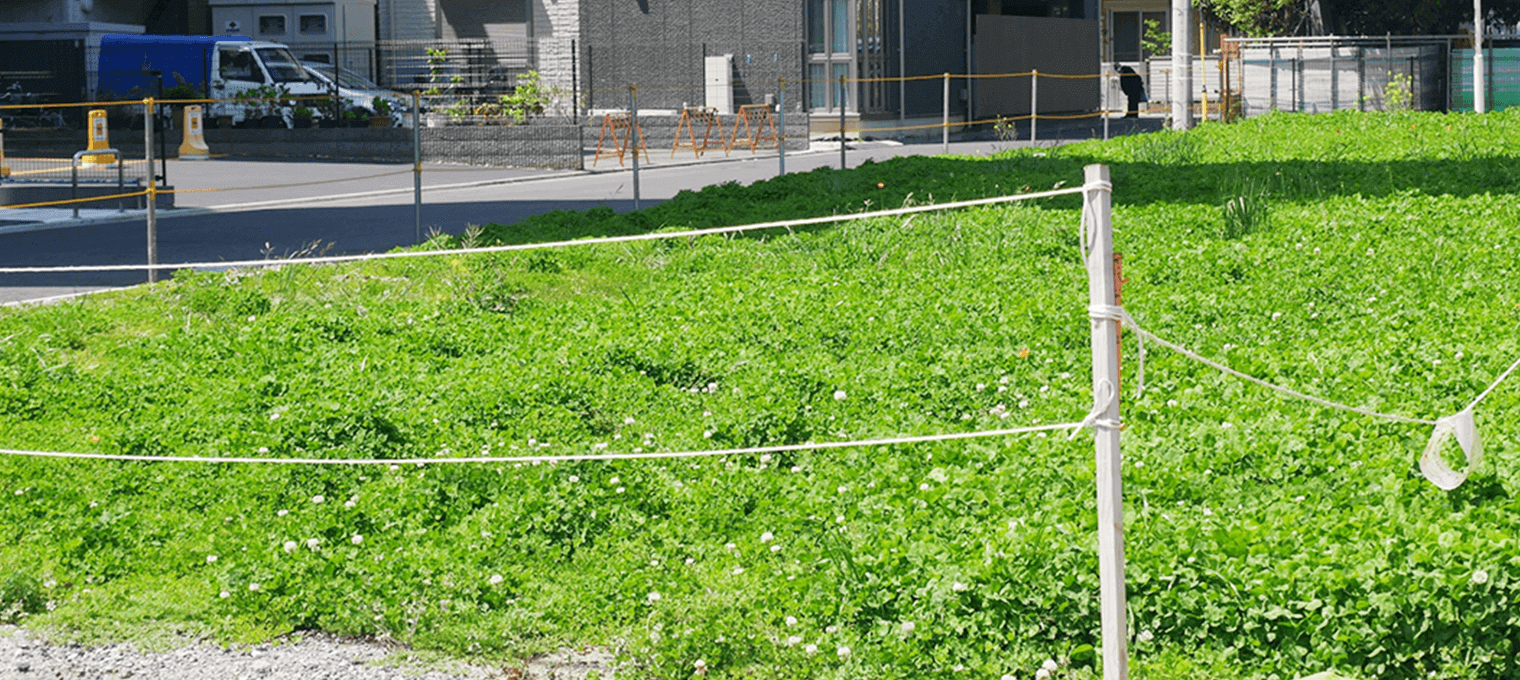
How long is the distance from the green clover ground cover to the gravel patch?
131 mm

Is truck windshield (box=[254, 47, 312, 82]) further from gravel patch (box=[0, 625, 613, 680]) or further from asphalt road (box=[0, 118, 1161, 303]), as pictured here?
gravel patch (box=[0, 625, 613, 680])

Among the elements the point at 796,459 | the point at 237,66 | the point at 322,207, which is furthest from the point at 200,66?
the point at 796,459

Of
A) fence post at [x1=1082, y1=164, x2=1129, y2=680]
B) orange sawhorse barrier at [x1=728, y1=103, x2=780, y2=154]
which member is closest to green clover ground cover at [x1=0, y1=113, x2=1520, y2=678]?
fence post at [x1=1082, y1=164, x2=1129, y2=680]

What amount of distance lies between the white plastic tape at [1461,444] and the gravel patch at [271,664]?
2.85m

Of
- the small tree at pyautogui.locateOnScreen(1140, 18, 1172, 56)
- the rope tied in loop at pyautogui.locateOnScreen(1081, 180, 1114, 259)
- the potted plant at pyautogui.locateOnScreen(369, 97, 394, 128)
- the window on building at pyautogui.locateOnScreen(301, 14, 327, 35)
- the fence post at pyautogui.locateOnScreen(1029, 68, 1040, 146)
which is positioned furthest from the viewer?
the small tree at pyautogui.locateOnScreen(1140, 18, 1172, 56)

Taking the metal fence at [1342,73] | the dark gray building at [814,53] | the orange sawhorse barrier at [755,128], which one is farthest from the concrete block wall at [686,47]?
the metal fence at [1342,73]

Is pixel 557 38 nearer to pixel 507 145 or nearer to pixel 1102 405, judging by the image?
pixel 507 145

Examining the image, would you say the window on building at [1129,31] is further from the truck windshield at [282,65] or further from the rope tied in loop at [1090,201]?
the rope tied in loop at [1090,201]

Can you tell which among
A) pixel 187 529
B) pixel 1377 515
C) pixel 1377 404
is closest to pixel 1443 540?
pixel 1377 515

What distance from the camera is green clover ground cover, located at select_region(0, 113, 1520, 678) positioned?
511cm

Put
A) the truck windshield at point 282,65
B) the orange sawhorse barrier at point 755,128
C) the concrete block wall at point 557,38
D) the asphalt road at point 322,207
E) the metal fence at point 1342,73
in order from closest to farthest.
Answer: the asphalt road at point 322,207
the orange sawhorse barrier at point 755,128
the truck windshield at point 282,65
the metal fence at point 1342,73
the concrete block wall at point 557,38

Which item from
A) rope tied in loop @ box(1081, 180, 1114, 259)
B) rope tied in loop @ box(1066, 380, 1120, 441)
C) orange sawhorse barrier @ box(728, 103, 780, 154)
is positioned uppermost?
orange sawhorse barrier @ box(728, 103, 780, 154)

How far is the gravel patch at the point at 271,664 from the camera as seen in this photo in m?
5.21

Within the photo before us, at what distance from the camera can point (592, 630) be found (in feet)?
18.0
